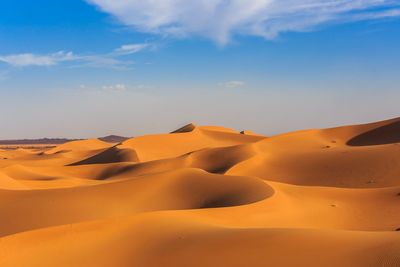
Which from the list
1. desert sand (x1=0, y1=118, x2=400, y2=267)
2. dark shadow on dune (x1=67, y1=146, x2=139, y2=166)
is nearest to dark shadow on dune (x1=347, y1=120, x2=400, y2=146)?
desert sand (x1=0, y1=118, x2=400, y2=267)

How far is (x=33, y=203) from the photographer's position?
14.6 metres

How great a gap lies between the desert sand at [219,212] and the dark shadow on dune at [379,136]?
0.14 m

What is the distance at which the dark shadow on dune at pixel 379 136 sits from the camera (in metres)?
33.8

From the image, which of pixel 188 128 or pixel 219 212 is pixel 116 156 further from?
pixel 219 212

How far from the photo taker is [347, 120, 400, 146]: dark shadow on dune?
111 ft

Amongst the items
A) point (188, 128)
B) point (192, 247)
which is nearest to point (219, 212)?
point (192, 247)

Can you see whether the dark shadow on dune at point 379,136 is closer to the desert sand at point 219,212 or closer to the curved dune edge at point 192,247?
the desert sand at point 219,212

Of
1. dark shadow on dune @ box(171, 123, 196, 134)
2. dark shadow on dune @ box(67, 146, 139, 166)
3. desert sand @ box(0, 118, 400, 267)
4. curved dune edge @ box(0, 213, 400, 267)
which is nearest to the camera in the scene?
curved dune edge @ box(0, 213, 400, 267)

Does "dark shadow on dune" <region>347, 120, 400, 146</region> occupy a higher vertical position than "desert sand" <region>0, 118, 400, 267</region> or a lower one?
higher

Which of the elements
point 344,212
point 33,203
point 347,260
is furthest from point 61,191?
point 347,260

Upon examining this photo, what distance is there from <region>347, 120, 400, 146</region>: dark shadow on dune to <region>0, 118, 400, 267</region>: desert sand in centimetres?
14

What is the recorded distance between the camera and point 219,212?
11914 mm

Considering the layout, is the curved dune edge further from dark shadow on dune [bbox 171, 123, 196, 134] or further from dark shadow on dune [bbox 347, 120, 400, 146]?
dark shadow on dune [bbox 171, 123, 196, 134]

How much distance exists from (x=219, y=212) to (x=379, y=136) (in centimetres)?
2672
